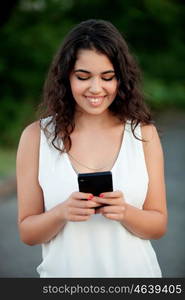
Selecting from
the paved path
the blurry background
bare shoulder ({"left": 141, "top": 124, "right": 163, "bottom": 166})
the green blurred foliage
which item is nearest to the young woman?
Result: bare shoulder ({"left": 141, "top": 124, "right": 163, "bottom": 166})

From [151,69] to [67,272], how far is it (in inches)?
385

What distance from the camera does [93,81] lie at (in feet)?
7.03

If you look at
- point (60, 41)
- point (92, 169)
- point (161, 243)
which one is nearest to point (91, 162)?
point (92, 169)

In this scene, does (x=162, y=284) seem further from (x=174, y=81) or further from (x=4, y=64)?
(x=174, y=81)

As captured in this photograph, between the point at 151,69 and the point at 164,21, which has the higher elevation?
the point at 164,21

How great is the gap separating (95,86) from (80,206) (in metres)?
0.42

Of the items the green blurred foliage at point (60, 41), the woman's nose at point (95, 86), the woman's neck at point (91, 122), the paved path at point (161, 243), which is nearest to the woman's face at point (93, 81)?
the woman's nose at point (95, 86)

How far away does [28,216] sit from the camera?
2262 mm

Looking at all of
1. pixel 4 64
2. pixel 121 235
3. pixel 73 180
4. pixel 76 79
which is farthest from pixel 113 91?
pixel 4 64

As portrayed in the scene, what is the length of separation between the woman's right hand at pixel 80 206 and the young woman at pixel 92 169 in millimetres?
33

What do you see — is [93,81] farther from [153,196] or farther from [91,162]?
[153,196]

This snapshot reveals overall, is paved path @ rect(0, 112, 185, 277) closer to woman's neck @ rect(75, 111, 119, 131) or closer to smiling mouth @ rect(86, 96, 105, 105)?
woman's neck @ rect(75, 111, 119, 131)

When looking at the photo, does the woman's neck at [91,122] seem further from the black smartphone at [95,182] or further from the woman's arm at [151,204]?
the black smartphone at [95,182]

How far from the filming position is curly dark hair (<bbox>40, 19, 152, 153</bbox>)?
2209mm
